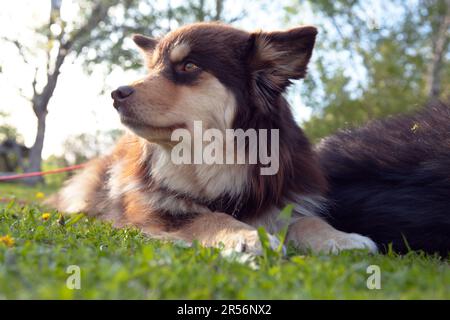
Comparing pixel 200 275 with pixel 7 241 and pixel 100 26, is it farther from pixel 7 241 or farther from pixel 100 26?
pixel 100 26

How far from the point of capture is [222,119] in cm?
390

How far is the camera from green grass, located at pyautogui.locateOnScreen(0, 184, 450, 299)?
2.11 meters

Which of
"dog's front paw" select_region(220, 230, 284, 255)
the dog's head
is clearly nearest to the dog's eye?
the dog's head

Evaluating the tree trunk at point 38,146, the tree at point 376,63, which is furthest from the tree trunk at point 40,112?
the tree at point 376,63

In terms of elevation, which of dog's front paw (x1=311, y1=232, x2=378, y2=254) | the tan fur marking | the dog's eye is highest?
the tan fur marking

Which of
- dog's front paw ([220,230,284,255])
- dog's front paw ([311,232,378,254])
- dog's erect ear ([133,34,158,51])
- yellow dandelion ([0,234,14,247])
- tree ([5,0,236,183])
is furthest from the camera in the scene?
tree ([5,0,236,183])

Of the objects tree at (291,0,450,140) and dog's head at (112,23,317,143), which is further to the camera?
tree at (291,0,450,140)

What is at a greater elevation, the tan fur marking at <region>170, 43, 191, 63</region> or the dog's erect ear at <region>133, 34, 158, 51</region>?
the dog's erect ear at <region>133, 34, 158, 51</region>

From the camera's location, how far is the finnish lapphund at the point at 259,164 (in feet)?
11.9

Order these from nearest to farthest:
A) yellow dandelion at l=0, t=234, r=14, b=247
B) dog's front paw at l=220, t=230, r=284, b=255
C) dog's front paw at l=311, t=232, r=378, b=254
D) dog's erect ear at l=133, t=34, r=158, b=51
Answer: yellow dandelion at l=0, t=234, r=14, b=247, dog's front paw at l=220, t=230, r=284, b=255, dog's front paw at l=311, t=232, r=378, b=254, dog's erect ear at l=133, t=34, r=158, b=51

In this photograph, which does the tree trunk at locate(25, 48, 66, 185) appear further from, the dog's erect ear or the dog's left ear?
the dog's left ear

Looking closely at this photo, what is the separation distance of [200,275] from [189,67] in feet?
6.60
